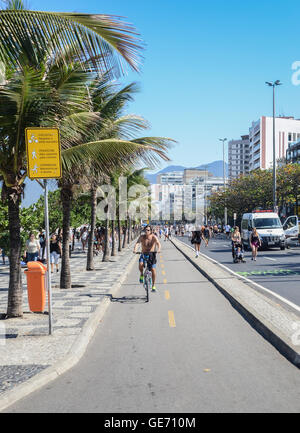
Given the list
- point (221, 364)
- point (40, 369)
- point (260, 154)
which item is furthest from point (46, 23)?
point (260, 154)

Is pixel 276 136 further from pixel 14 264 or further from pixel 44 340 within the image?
pixel 44 340

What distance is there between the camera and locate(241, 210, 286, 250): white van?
31.3 m

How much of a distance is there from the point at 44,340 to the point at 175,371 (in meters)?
2.55

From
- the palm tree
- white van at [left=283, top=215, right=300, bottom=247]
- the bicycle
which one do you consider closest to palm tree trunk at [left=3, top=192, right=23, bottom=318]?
the palm tree

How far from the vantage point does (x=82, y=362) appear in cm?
661

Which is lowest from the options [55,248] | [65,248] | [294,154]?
[55,248]

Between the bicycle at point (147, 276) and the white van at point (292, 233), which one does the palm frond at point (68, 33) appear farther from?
the white van at point (292, 233)

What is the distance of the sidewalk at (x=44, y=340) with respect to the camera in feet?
18.3

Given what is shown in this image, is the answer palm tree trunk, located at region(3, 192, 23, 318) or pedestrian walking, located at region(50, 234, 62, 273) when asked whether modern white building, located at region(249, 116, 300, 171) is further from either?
palm tree trunk, located at region(3, 192, 23, 318)

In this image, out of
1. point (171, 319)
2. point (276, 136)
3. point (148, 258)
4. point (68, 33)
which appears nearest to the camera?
point (68, 33)

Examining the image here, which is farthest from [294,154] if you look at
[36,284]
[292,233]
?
[36,284]

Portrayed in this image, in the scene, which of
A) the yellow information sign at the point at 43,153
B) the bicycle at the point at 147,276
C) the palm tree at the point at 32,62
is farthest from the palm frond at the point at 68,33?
the bicycle at the point at 147,276

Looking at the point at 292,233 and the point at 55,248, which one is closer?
the point at 55,248

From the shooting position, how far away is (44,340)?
24.9ft
